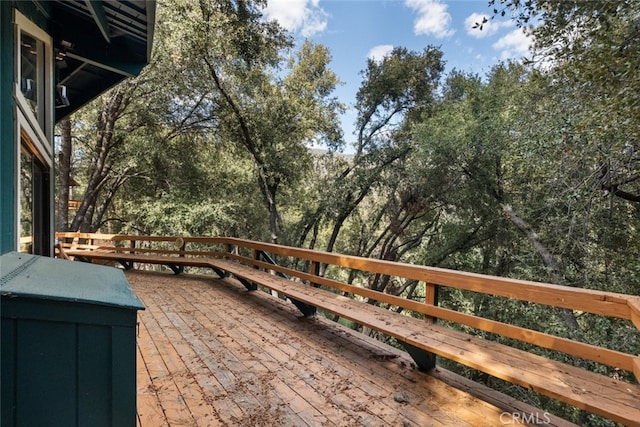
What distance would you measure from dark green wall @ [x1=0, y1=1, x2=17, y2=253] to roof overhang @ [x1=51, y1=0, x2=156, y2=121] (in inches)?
23.5

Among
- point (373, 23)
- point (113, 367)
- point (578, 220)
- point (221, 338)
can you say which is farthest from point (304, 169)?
point (113, 367)

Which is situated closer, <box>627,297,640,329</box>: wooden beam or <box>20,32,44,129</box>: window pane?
<box>627,297,640,329</box>: wooden beam

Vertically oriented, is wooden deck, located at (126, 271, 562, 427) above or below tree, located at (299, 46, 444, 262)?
below

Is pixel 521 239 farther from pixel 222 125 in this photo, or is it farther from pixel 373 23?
pixel 222 125

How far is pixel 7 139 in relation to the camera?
6.39 feet

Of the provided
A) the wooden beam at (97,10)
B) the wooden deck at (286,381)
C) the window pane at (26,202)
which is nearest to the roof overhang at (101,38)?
the wooden beam at (97,10)

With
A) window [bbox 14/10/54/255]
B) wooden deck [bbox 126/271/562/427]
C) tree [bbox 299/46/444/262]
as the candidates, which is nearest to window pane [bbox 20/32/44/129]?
window [bbox 14/10/54/255]

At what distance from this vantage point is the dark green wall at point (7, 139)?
188 cm

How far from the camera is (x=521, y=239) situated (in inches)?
355

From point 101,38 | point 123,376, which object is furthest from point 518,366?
point 101,38

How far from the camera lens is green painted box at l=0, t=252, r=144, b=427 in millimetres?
998

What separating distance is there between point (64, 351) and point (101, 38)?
13.5 ft

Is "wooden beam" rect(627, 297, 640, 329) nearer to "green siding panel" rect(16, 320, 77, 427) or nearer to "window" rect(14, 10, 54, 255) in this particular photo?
"green siding panel" rect(16, 320, 77, 427)

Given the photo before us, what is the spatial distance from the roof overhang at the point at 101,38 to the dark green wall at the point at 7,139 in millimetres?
596
